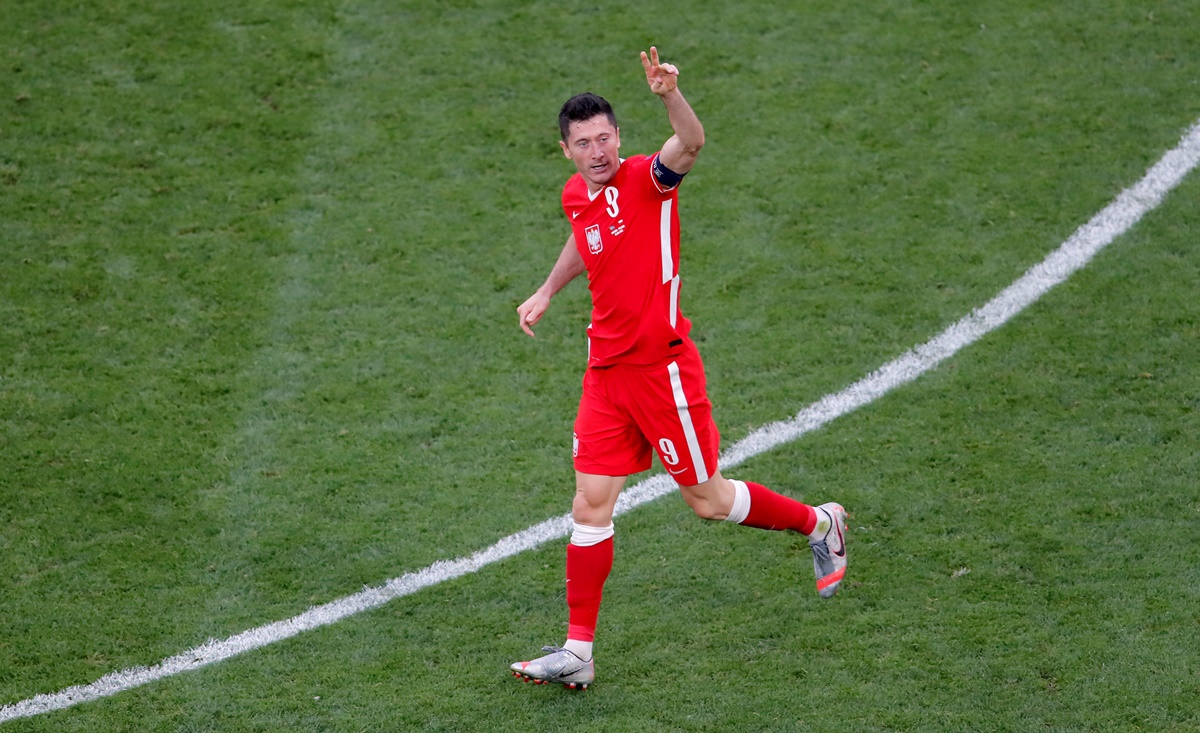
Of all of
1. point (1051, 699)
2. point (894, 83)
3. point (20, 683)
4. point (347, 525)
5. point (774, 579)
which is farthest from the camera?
point (894, 83)

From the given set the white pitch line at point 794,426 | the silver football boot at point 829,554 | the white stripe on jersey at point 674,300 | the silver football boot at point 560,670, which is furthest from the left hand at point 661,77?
the white pitch line at point 794,426

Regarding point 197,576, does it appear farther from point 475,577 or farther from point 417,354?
point 417,354

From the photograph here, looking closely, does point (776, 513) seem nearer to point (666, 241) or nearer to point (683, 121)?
point (666, 241)

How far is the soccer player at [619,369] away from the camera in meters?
4.27

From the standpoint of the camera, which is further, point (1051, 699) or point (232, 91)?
point (232, 91)

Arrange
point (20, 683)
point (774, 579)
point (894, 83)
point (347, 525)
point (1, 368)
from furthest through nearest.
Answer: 1. point (894, 83)
2. point (1, 368)
3. point (347, 525)
4. point (774, 579)
5. point (20, 683)

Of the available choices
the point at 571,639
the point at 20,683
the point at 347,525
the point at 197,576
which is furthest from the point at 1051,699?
the point at 20,683

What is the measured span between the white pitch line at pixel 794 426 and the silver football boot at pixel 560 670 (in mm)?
754

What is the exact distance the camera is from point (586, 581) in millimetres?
4375

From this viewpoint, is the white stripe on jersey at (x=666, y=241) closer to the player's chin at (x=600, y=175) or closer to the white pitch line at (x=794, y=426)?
the player's chin at (x=600, y=175)

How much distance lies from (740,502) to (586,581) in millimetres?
609

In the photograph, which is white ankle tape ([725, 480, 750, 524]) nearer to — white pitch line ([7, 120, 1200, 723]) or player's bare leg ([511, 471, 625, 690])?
player's bare leg ([511, 471, 625, 690])

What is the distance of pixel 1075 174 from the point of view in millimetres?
7113

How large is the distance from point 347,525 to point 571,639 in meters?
1.32
